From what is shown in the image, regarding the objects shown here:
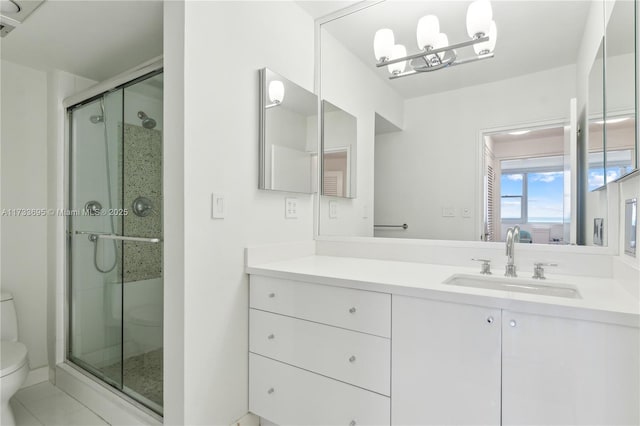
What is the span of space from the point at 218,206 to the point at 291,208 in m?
0.56

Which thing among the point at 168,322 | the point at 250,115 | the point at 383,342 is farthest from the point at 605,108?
the point at 168,322

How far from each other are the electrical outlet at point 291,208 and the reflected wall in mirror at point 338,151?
253 mm

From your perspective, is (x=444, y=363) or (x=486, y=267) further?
(x=486, y=267)

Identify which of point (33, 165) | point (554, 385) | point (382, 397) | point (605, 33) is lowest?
point (382, 397)

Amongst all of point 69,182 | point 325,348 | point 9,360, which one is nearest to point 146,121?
point 69,182

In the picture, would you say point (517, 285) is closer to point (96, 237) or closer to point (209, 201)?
point (209, 201)

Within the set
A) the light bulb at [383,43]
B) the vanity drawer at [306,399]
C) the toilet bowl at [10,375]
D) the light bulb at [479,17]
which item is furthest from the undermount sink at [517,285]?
the toilet bowl at [10,375]

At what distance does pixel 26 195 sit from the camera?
7.18 ft

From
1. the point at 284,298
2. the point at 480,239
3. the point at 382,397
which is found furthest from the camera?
the point at 480,239

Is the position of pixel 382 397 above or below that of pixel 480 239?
below

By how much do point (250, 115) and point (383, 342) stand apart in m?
1.22

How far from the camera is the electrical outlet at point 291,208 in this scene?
1907 mm

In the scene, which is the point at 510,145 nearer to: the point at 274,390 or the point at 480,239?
the point at 480,239

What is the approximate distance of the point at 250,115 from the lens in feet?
5.42
